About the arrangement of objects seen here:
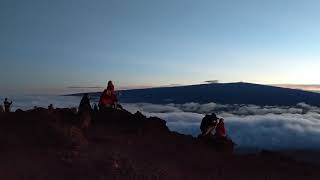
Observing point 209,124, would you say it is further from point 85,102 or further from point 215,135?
point 85,102

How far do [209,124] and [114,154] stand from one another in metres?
9.03

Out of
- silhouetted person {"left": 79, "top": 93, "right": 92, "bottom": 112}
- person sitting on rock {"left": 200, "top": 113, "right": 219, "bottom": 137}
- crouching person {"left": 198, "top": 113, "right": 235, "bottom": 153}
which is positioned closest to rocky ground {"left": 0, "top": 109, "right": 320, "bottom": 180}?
crouching person {"left": 198, "top": 113, "right": 235, "bottom": 153}

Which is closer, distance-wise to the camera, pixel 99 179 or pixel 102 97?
pixel 99 179

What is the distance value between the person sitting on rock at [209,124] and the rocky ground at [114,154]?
3.17 ft

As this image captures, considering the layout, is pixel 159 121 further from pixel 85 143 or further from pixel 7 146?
pixel 7 146

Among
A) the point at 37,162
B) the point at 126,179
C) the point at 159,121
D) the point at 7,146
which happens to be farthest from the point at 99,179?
the point at 159,121

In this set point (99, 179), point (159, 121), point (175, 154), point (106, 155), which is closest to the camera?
point (99, 179)

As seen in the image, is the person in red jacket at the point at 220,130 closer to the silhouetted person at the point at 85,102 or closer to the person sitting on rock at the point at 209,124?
the person sitting on rock at the point at 209,124

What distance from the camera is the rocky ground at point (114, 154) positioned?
26828 millimetres

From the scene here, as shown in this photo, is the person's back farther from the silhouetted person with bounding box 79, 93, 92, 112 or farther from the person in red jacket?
the person in red jacket

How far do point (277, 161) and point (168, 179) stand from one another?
9225 mm

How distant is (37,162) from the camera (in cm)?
2697

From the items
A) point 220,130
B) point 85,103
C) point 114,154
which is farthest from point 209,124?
point 114,154

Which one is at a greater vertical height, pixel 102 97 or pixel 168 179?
pixel 102 97
